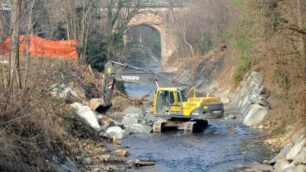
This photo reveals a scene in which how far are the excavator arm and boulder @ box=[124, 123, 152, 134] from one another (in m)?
2.19

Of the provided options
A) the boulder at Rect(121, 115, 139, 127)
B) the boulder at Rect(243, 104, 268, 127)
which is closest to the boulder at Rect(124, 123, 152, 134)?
the boulder at Rect(121, 115, 139, 127)

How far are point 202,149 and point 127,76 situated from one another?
760 cm

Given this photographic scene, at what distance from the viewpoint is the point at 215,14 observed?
169 ft

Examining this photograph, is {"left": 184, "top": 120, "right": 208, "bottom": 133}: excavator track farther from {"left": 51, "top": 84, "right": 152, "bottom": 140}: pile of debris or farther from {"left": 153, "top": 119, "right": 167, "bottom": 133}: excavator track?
{"left": 51, "top": 84, "right": 152, "bottom": 140}: pile of debris

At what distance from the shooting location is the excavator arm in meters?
27.8

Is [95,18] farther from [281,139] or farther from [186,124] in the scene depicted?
[281,139]

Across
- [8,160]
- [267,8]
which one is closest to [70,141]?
[8,160]

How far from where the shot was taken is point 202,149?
21875mm

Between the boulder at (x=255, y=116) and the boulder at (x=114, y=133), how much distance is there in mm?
5960

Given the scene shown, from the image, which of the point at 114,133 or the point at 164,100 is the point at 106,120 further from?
the point at 164,100

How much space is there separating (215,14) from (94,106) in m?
25.0

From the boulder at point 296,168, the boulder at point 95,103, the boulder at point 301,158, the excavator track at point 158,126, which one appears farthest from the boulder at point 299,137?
the boulder at point 95,103

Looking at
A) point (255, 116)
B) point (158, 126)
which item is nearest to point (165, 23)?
point (255, 116)

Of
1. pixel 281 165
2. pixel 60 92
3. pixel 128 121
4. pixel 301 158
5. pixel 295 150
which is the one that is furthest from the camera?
pixel 128 121
